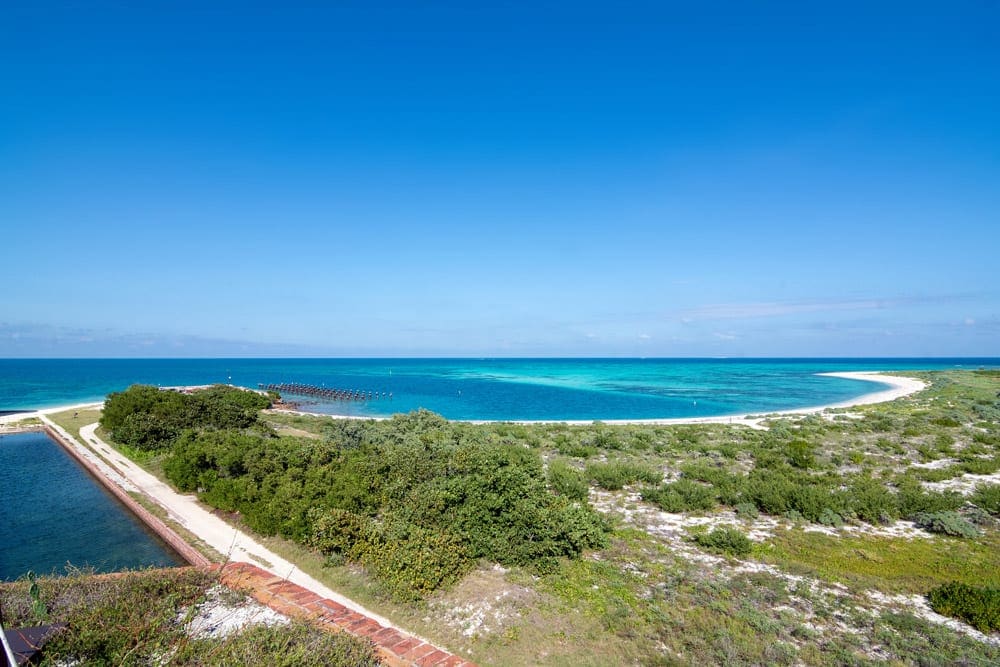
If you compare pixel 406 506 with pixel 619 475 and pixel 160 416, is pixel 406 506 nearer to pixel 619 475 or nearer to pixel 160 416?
pixel 619 475

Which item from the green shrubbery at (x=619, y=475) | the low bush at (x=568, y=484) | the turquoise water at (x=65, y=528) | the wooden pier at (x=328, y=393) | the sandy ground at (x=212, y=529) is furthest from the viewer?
the wooden pier at (x=328, y=393)

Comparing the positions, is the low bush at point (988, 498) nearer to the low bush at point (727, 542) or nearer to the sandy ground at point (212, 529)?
the low bush at point (727, 542)

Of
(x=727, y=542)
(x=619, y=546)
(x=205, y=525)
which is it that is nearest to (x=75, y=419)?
(x=205, y=525)

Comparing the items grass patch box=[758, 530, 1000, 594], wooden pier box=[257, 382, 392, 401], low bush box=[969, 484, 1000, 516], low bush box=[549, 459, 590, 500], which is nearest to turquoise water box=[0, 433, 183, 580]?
low bush box=[549, 459, 590, 500]

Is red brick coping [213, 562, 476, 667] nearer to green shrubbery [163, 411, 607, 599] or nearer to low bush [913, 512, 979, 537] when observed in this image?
green shrubbery [163, 411, 607, 599]

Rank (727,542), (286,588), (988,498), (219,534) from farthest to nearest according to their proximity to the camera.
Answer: (988,498) → (219,534) → (727,542) → (286,588)

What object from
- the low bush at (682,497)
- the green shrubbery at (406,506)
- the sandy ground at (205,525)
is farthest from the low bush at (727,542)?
the sandy ground at (205,525)
